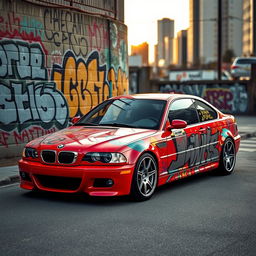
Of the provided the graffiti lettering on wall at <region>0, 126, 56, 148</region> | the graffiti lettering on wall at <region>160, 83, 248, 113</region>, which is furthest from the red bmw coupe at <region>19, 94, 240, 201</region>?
the graffiti lettering on wall at <region>160, 83, 248, 113</region>

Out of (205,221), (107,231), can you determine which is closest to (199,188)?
(205,221)

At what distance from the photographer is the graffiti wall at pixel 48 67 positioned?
12531mm

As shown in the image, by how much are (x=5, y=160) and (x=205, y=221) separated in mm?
6549

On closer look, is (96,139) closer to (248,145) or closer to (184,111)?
(184,111)

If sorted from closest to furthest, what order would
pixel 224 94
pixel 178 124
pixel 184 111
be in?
pixel 178 124, pixel 184 111, pixel 224 94

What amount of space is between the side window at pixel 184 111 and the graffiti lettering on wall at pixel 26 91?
4.71 metres

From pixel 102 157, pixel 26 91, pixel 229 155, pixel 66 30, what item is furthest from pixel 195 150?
pixel 66 30

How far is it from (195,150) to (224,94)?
2191 centimetres

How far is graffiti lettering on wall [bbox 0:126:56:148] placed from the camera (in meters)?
12.4

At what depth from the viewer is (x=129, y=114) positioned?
8688mm

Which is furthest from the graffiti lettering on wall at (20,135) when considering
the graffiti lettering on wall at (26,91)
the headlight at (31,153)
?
the headlight at (31,153)

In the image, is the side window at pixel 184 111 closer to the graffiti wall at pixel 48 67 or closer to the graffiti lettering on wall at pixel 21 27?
the graffiti wall at pixel 48 67

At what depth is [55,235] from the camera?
593 centimetres

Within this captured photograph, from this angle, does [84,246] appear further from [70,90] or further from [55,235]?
[70,90]
